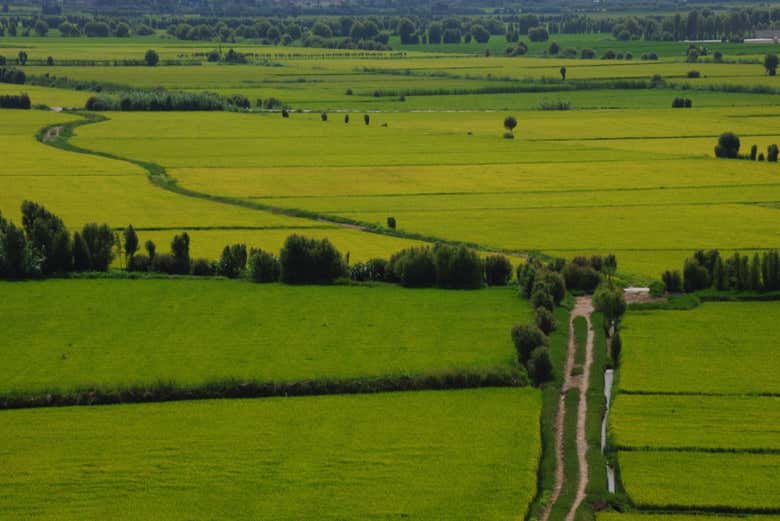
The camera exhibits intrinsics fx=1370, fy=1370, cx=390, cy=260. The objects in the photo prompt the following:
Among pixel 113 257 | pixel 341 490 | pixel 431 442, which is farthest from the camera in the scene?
pixel 113 257

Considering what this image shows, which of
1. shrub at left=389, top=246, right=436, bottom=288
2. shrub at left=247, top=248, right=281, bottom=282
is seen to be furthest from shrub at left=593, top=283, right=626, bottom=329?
shrub at left=247, top=248, right=281, bottom=282

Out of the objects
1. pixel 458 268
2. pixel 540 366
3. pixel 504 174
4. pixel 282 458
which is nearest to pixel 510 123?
pixel 504 174

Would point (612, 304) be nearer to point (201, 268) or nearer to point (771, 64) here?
point (201, 268)

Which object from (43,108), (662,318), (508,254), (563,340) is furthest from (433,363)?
(43,108)

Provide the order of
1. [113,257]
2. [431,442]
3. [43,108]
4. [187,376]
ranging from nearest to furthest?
[431,442] < [187,376] < [113,257] < [43,108]

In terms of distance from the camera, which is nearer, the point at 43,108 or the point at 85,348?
the point at 85,348

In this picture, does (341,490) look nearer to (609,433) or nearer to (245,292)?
(609,433)

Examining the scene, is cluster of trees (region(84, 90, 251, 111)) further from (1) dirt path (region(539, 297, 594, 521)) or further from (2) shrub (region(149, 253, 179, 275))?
(1) dirt path (region(539, 297, 594, 521))
